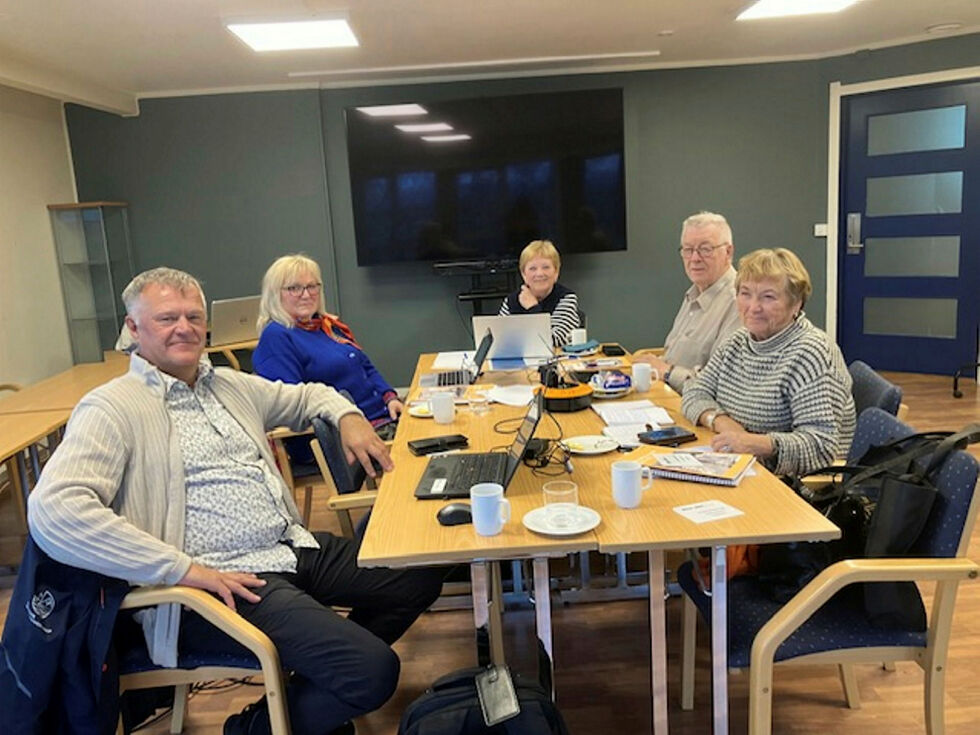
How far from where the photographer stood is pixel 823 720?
2072 mm

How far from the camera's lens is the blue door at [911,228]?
18.1ft

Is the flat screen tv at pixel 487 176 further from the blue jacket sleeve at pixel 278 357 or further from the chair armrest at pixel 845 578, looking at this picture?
the chair armrest at pixel 845 578

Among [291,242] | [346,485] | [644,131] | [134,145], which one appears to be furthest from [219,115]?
[346,485]

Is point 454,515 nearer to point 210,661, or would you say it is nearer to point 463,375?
point 210,661

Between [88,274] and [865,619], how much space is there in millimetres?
5411

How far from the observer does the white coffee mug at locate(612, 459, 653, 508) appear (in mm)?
1679

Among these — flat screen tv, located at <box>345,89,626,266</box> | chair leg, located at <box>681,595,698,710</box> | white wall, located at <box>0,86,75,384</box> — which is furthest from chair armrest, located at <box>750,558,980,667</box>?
white wall, located at <box>0,86,75,384</box>

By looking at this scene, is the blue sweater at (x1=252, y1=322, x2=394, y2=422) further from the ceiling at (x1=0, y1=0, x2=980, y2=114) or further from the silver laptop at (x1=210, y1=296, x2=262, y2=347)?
the silver laptop at (x1=210, y1=296, x2=262, y2=347)

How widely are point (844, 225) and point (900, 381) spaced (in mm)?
1238

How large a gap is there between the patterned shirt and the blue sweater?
994 millimetres

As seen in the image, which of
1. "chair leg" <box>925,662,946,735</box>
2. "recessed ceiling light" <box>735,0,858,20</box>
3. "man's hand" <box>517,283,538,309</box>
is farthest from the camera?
"recessed ceiling light" <box>735,0,858,20</box>

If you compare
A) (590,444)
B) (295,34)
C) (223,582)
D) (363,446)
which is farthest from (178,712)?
(295,34)

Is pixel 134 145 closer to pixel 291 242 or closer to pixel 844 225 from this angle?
pixel 291 242

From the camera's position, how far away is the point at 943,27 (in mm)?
5102
